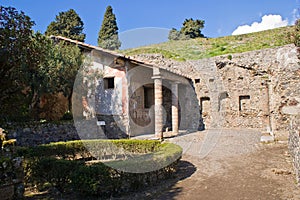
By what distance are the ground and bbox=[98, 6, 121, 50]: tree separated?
2889cm

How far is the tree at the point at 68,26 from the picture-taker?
33.6 meters

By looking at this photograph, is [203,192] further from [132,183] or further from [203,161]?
[203,161]

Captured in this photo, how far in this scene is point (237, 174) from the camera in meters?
6.46

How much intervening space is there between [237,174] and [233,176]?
0.75 ft

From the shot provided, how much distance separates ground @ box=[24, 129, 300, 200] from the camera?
201 inches

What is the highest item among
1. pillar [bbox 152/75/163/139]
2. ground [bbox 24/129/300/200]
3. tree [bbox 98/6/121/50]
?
tree [bbox 98/6/121/50]

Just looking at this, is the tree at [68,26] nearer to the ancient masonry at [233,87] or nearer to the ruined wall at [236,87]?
the ancient masonry at [233,87]

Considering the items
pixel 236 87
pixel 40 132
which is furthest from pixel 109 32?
pixel 40 132

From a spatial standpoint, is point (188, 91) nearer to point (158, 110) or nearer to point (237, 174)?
point (158, 110)

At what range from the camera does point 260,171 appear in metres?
6.61

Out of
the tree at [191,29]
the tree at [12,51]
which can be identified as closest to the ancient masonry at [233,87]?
the tree at [12,51]

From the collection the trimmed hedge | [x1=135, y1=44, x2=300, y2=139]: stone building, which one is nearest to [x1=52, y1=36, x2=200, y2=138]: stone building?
[x1=135, y1=44, x2=300, y2=139]: stone building

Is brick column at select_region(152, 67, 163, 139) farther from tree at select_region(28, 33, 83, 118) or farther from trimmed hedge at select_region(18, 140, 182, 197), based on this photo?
trimmed hedge at select_region(18, 140, 182, 197)

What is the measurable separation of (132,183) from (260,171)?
356 centimetres
